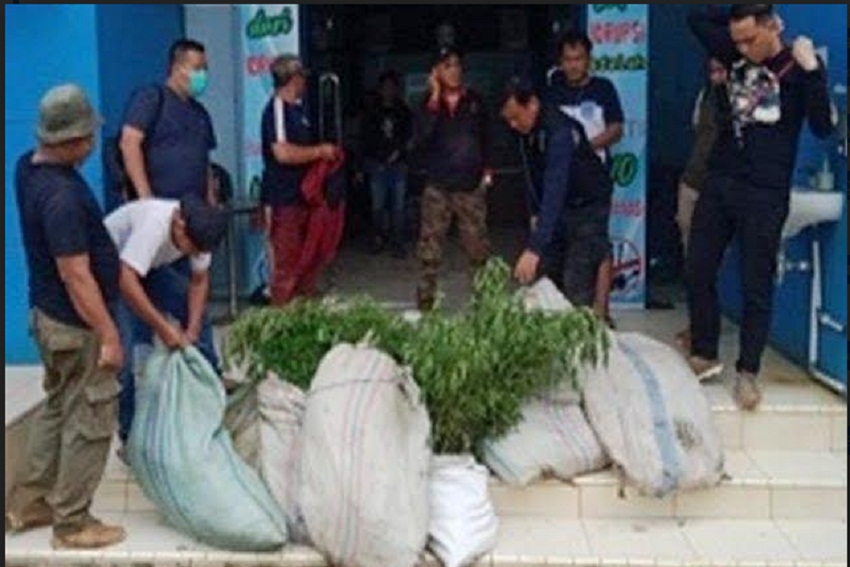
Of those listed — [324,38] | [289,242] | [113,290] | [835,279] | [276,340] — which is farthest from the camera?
[324,38]

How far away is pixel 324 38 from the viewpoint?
419 inches

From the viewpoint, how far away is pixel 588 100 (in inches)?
247

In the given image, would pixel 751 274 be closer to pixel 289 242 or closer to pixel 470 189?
pixel 470 189

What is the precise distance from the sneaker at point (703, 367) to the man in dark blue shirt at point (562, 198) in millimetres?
629

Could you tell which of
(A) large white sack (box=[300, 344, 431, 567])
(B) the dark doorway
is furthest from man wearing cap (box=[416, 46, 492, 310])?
(B) the dark doorway

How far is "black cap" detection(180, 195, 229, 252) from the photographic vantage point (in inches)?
176

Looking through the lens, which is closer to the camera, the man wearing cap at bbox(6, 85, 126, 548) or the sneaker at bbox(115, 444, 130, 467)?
the man wearing cap at bbox(6, 85, 126, 548)

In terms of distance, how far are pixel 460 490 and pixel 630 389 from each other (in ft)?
2.90

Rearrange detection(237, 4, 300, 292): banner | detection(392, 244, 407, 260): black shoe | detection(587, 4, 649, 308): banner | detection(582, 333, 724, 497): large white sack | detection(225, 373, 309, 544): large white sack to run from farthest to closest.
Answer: detection(392, 244, 407, 260): black shoe → detection(237, 4, 300, 292): banner → detection(587, 4, 649, 308): banner → detection(582, 333, 724, 497): large white sack → detection(225, 373, 309, 544): large white sack

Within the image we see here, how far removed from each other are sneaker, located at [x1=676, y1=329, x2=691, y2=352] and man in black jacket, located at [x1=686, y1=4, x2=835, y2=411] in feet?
1.55

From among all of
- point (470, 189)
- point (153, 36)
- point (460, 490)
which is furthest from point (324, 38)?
point (460, 490)

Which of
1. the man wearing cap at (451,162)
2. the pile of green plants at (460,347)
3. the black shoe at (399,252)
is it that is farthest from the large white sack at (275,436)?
the black shoe at (399,252)

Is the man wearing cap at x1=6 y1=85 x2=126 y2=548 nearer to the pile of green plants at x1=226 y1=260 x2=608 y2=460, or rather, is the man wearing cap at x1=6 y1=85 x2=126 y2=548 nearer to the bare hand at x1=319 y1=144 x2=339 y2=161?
the pile of green plants at x1=226 y1=260 x2=608 y2=460

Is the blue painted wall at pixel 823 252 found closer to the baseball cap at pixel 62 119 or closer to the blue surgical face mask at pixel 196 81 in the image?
the blue surgical face mask at pixel 196 81
